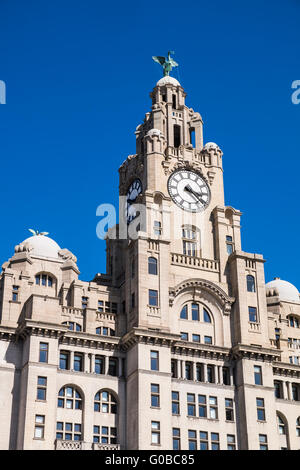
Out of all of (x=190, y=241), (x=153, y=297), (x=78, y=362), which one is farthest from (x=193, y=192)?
(x=78, y=362)

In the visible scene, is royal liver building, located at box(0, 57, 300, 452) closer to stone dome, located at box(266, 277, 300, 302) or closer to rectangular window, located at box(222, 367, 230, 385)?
rectangular window, located at box(222, 367, 230, 385)

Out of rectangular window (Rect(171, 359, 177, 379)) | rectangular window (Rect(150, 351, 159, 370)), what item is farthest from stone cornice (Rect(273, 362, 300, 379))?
rectangular window (Rect(150, 351, 159, 370))

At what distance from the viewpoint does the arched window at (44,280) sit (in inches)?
3570

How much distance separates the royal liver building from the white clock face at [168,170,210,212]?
5.2 inches

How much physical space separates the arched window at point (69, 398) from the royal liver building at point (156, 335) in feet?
0.44

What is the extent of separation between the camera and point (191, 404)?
84250 millimetres

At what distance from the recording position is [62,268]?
302ft

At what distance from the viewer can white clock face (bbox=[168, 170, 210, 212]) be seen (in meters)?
95.9

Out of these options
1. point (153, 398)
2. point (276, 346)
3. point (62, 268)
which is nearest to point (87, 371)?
point (153, 398)

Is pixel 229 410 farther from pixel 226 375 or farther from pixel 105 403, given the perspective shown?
pixel 105 403

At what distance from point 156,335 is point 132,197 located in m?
21.7

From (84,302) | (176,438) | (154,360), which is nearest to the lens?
(176,438)

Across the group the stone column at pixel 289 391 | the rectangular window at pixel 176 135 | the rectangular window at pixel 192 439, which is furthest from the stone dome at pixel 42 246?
the stone column at pixel 289 391

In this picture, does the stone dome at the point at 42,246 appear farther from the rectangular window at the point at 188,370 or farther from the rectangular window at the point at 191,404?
the rectangular window at the point at 191,404
